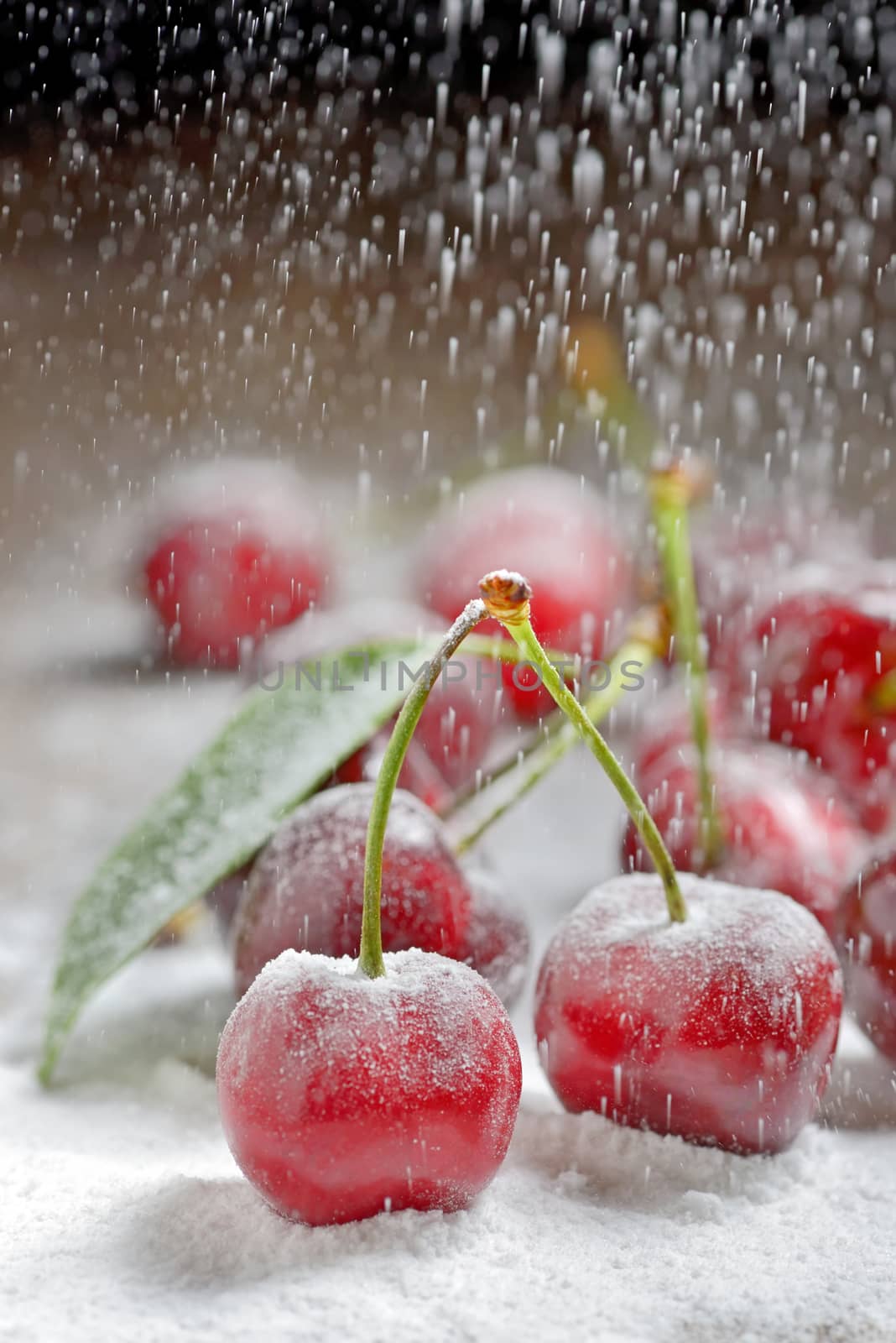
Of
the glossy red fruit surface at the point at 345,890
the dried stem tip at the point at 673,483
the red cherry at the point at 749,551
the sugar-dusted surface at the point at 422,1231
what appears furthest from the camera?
the red cherry at the point at 749,551

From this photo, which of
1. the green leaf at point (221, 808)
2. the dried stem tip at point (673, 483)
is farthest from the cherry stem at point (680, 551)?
the green leaf at point (221, 808)

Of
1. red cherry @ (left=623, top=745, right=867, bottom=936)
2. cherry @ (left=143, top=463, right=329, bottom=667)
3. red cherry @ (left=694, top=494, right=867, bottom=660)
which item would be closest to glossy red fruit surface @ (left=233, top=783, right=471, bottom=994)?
red cherry @ (left=623, top=745, right=867, bottom=936)

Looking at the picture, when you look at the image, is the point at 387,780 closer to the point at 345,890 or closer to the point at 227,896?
the point at 345,890

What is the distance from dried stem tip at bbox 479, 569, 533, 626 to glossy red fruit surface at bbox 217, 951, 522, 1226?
0.10m

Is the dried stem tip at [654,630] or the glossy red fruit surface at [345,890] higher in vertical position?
the dried stem tip at [654,630]

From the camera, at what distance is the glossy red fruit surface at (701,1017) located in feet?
1.38

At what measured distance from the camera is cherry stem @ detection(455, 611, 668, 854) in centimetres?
51

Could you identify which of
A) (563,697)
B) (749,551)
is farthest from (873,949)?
(749,551)

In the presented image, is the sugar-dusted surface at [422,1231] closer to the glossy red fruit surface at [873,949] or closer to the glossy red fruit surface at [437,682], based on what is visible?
the glossy red fruit surface at [873,949]

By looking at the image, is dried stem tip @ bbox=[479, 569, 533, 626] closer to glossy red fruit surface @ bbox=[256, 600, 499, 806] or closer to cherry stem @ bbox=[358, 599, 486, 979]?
cherry stem @ bbox=[358, 599, 486, 979]

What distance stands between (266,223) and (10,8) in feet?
0.85

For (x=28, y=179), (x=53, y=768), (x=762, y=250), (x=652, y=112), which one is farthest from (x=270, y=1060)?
(x=762, y=250)

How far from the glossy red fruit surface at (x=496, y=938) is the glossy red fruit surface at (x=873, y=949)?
0.11 m

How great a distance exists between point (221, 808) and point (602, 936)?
17cm
